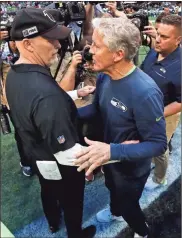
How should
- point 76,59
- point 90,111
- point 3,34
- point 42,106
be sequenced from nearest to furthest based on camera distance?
point 42,106 → point 90,111 → point 76,59 → point 3,34

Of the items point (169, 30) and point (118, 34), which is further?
point (169, 30)

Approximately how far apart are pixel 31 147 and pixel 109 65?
0.62 m

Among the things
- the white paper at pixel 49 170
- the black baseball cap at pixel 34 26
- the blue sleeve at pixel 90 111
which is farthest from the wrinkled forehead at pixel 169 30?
the white paper at pixel 49 170

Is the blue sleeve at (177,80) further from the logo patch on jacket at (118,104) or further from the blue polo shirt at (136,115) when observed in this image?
the logo patch on jacket at (118,104)

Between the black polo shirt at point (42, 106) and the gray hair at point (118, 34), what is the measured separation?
0.34 metres

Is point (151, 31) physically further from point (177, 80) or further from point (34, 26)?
point (34, 26)

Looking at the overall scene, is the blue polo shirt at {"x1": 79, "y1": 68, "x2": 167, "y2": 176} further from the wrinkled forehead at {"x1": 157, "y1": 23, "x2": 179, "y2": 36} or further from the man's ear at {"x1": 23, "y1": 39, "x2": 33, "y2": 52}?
the wrinkled forehead at {"x1": 157, "y1": 23, "x2": 179, "y2": 36}

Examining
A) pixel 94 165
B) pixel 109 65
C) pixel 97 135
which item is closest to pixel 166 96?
pixel 97 135

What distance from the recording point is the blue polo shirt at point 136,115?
4.48 ft

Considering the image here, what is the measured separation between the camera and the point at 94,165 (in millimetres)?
1369

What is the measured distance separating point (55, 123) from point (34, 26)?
49 cm

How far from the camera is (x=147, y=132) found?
1.40 meters

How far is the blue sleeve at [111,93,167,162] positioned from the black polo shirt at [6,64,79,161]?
0.84ft

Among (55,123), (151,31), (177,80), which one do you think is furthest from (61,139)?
(151,31)
